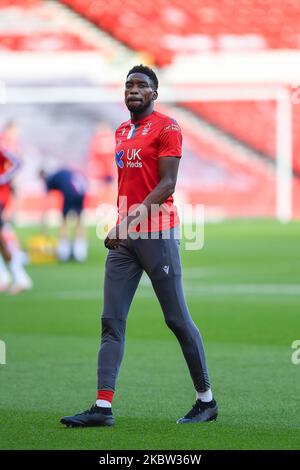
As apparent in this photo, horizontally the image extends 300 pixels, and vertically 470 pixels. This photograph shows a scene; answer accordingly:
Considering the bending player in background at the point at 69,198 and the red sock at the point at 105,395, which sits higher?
the bending player in background at the point at 69,198

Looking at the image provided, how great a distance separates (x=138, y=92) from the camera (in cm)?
728

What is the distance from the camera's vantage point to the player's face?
728 centimetres

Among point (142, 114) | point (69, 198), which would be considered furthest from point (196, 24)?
point (142, 114)

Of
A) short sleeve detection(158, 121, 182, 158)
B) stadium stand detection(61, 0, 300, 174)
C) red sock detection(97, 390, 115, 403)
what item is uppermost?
stadium stand detection(61, 0, 300, 174)

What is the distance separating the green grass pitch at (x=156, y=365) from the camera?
6.89m

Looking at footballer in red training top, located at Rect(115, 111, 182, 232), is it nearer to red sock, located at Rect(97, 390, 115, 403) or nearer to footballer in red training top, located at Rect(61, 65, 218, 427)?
footballer in red training top, located at Rect(61, 65, 218, 427)

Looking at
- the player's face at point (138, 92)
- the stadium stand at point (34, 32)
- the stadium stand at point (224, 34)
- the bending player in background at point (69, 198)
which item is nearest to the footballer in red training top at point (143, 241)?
the player's face at point (138, 92)

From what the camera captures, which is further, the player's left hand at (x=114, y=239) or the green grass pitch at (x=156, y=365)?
the player's left hand at (x=114, y=239)

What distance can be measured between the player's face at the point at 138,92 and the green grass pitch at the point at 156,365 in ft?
6.50

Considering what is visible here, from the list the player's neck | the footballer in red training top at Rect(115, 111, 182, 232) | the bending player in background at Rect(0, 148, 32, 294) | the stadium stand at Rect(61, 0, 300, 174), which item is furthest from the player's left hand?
Answer: the stadium stand at Rect(61, 0, 300, 174)

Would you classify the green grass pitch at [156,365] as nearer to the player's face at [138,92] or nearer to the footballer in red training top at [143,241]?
the footballer in red training top at [143,241]
